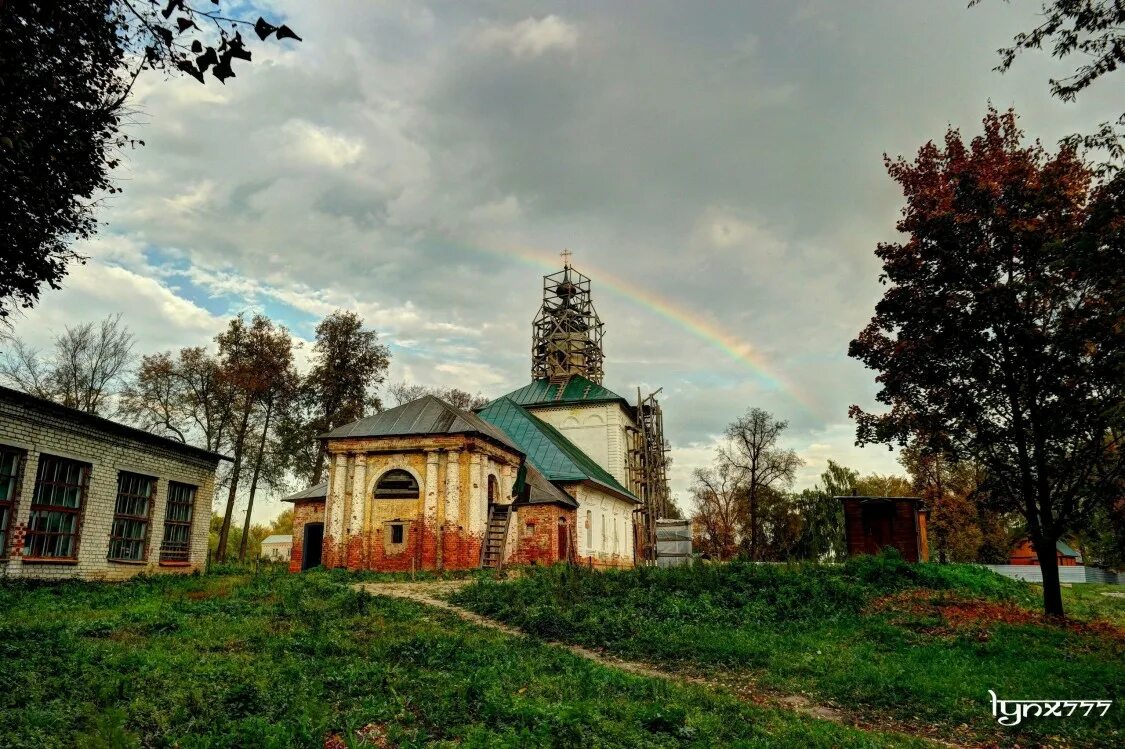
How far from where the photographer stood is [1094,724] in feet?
28.2

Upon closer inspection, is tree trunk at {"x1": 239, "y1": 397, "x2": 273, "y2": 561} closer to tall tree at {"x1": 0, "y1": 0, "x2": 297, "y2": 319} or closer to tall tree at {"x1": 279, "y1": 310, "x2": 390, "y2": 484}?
tall tree at {"x1": 279, "y1": 310, "x2": 390, "y2": 484}

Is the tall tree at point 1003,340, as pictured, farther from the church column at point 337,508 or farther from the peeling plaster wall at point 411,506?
the church column at point 337,508

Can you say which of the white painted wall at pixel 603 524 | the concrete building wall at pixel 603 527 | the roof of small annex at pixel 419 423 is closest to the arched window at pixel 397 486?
the roof of small annex at pixel 419 423

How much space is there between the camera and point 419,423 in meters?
27.2

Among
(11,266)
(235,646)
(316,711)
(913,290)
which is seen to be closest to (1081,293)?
(913,290)

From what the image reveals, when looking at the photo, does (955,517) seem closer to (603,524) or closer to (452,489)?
(603,524)

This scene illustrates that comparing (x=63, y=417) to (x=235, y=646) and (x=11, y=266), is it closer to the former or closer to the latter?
(x=11, y=266)

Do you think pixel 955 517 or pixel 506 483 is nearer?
pixel 506 483

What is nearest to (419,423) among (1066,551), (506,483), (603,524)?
(506,483)

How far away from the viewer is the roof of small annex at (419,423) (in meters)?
26.5

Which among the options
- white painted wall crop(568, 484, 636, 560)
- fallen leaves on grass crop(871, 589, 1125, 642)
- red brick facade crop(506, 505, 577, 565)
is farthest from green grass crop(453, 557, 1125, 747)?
white painted wall crop(568, 484, 636, 560)

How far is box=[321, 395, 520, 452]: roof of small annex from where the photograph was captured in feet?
87.0

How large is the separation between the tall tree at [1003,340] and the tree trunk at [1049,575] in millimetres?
34

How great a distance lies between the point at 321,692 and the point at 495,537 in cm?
1960
